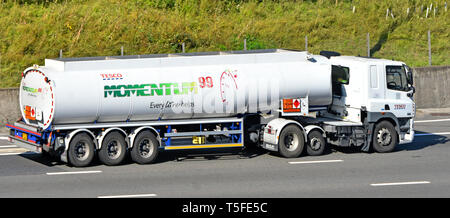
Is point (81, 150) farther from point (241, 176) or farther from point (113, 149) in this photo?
point (241, 176)

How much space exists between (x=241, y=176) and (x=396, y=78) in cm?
621

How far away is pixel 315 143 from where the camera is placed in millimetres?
21578

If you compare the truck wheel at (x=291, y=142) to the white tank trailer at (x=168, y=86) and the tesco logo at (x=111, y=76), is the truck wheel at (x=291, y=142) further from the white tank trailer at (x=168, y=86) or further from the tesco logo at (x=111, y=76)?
the tesco logo at (x=111, y=76)

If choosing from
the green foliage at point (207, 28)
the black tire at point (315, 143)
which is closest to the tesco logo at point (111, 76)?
the black tire at point (315, 143)

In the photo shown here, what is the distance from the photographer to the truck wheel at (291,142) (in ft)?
69.5

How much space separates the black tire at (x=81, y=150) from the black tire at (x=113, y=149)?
28 centimetres

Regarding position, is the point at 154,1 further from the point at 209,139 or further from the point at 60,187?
the point at 60,187

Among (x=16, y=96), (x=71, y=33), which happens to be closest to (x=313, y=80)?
(x=16, y=96)

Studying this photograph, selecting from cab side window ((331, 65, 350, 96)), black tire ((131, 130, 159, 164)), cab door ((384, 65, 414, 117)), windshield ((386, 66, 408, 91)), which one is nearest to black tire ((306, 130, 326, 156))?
cab side window ((331, 65, 350, 96))

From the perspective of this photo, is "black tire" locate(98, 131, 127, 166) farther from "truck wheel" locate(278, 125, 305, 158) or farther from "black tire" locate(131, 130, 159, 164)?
"truck wheel" locate(278, 125, 305, 158)

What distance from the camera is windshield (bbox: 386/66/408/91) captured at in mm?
22047

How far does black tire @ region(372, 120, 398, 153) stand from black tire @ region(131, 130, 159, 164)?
6.42m

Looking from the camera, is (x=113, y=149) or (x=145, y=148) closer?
(x=113, y=149)

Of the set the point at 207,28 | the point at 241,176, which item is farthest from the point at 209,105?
the point at 207,28
